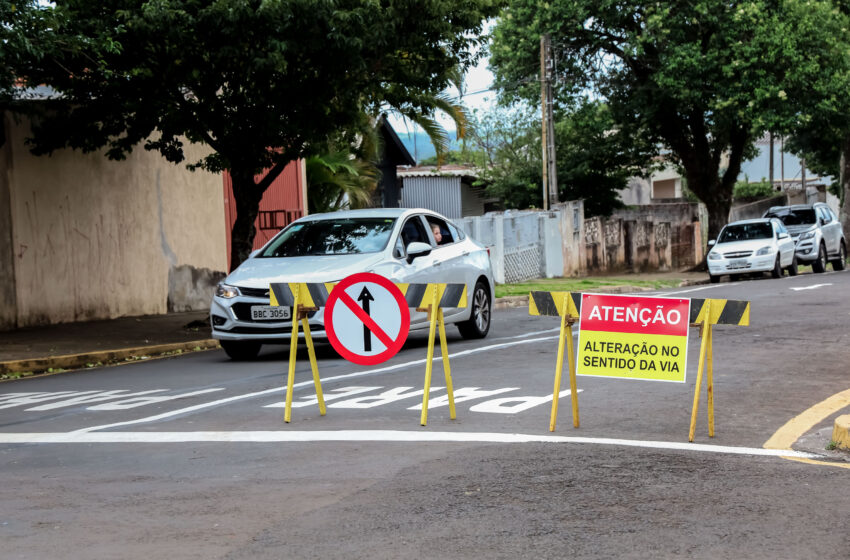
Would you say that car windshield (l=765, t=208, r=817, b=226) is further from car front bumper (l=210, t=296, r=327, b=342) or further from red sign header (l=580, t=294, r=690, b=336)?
red sign header (l=580, t=294, r=690, b=336)

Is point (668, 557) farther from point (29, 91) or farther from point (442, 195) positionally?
point (442, 195)

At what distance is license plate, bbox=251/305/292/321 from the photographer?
40.4ft

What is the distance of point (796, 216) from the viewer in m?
33.2

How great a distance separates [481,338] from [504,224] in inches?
576

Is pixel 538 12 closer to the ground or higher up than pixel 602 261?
higher up

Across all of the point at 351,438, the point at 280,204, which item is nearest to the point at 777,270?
the point at 280,204

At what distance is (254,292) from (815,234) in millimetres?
22995

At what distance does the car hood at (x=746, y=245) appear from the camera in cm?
2856

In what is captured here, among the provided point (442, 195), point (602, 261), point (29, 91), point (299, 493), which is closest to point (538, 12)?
point (602, 261)

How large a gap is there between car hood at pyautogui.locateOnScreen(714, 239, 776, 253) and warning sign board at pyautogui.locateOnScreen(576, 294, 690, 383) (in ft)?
71.9

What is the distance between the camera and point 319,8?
1413 cm

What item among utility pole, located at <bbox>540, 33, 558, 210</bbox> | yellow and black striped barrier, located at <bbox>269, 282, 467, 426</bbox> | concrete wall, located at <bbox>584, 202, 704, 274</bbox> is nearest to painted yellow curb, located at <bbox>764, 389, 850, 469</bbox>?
yellow and black striped barrier, located at <bbox>269, 282, 467, 426</bbox>

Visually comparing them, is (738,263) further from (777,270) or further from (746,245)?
(777,270)

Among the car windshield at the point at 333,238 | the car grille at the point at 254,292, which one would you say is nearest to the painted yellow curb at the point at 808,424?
the car windshield at the point at 333,238
